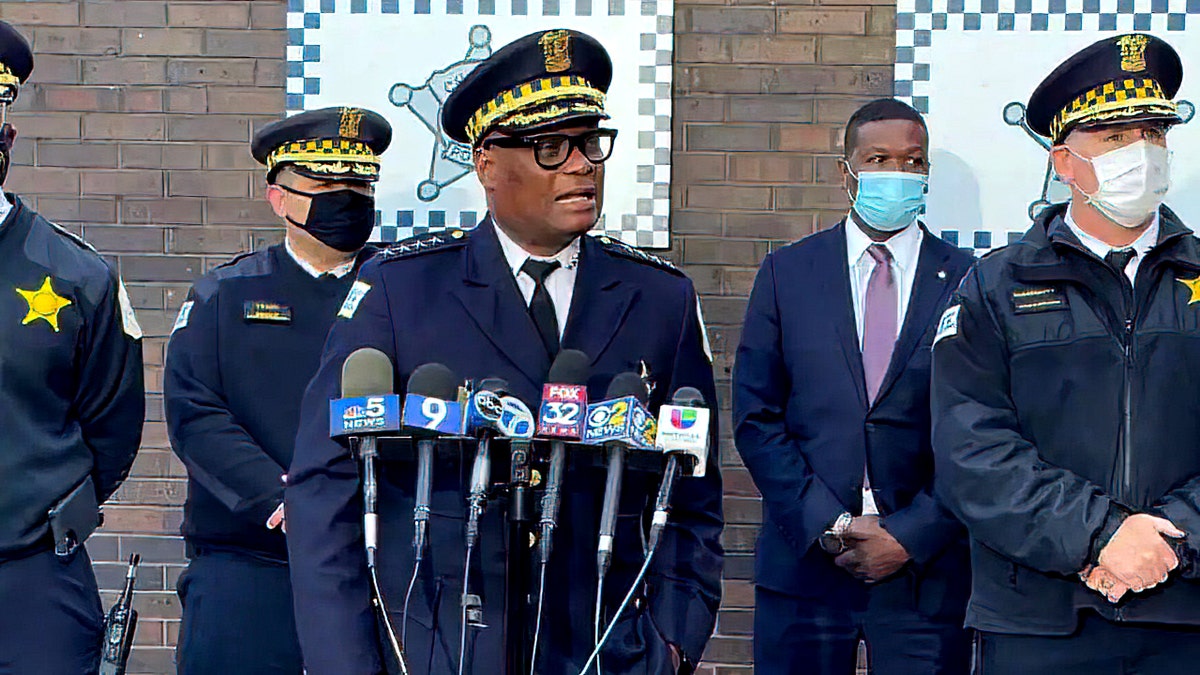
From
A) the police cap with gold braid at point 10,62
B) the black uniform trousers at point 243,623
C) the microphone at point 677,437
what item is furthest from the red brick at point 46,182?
the microphone at point 677,437

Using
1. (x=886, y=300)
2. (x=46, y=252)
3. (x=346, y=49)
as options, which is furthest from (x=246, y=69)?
(x=886, y=300)

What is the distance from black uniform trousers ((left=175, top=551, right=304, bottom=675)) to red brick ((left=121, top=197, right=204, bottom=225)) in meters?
1.78

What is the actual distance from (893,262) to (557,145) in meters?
1.69

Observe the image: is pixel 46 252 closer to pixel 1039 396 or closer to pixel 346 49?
pixel 346 49

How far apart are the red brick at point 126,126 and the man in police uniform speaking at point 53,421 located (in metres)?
1.60

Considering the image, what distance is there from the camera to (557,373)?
2725 mm

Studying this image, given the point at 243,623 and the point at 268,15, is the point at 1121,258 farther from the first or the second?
the point at 268,15

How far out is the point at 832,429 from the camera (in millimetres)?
4266

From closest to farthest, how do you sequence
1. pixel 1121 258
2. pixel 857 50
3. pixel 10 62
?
1. pixel 1121 258
2. pixel 10 62
3. pixel 857 50

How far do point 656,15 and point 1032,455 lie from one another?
8.81 ft

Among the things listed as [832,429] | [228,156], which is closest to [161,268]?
[228,156]

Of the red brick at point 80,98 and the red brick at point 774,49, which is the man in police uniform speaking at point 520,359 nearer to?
the red brick at point 774,49

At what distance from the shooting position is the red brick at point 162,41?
5715mm

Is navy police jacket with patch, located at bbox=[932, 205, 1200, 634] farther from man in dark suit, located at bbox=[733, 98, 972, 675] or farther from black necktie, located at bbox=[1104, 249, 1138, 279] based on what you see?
man in dark suit, located at bbox=[733, 98, 972, 675]
